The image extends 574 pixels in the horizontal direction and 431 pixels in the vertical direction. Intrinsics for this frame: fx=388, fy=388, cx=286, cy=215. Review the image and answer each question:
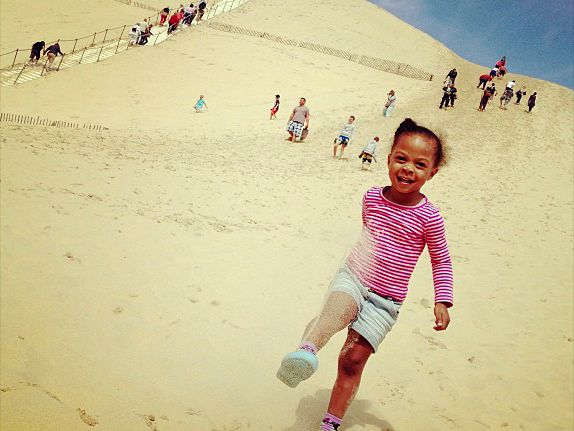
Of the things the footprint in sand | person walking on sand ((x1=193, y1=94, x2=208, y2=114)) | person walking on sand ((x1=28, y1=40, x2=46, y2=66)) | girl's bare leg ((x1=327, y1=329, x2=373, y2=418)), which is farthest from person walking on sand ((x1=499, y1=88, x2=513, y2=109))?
person walking on sand ((x1=28, y1=40, x2=46, y2=66))

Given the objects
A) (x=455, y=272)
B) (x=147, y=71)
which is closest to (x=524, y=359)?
(x=455, y=272)

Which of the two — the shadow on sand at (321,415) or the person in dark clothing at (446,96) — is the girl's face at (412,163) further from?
the person in dark clothing at (446,96)

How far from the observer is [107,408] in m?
2.57

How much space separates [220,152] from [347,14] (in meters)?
35.4

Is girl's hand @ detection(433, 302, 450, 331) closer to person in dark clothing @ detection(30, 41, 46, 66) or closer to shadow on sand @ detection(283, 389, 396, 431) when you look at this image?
shadow on sand @ detection(283, 389, 396, 431)

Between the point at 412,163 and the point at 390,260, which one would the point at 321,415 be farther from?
the point at 412,163

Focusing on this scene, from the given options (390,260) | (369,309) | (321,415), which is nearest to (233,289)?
(321,415)

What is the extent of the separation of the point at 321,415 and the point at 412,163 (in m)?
2.04

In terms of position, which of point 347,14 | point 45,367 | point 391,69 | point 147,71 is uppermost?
point 347,14

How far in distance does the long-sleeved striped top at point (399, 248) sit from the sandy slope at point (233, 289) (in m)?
1.29

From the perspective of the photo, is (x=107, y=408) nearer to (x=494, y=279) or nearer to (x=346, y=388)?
(x=346, y=388)

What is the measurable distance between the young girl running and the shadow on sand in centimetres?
48

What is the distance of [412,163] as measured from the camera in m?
2.36

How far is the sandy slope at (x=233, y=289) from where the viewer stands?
2.88 m
